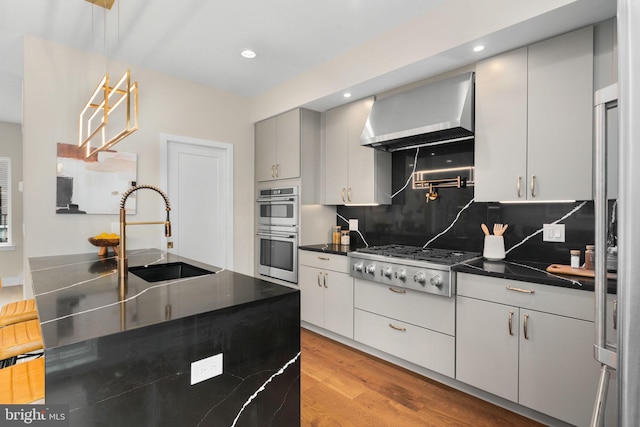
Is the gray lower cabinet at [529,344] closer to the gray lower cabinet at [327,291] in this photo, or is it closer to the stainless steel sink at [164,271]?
the gray lower cabinet at [327,291]

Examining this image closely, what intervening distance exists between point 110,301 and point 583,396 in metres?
2.35

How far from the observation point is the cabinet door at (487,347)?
6.63 ft

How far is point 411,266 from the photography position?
8.15 feet

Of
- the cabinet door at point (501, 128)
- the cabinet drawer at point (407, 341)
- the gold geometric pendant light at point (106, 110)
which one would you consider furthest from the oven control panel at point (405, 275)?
the gold geometric pendant light at point (106, 110)

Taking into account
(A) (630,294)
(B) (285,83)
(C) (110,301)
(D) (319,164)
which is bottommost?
(C) (110,301)

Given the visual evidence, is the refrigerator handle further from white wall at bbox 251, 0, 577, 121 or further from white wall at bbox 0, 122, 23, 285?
white wall at bbox 0, 122, 23, 285

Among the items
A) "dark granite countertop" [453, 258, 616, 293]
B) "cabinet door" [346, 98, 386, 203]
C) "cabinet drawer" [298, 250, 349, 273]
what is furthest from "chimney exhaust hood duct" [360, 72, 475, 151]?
"cabinet drawer" [298, 250, 349, 273]

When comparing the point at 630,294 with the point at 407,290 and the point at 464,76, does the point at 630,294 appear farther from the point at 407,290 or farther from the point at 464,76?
the point at 464,76

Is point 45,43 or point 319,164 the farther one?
point 319,164

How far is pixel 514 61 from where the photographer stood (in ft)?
7.42

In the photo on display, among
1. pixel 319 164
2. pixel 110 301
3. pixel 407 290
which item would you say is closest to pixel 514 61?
pixel 407 290

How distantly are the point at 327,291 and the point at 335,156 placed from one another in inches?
54.7

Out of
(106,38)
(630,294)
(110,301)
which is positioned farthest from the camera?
(106,38)

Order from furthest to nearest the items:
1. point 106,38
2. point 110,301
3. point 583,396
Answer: point 106,38 < point 583,396 < point 110,301
